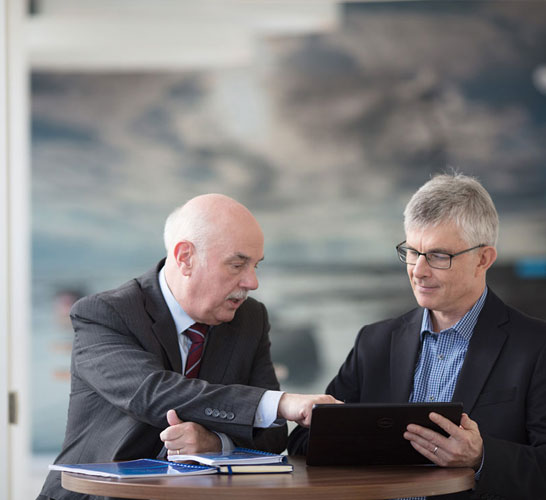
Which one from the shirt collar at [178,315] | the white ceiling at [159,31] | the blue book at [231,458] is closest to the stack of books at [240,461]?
the blue book at [231,458]

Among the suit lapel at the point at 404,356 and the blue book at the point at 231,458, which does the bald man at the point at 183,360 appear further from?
the suit lapel at the point at 404,356

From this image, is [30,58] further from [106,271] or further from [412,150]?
[412,150]

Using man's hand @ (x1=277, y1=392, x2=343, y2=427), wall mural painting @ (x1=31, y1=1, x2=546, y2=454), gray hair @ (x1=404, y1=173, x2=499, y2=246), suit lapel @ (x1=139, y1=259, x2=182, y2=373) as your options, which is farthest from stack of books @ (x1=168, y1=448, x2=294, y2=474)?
wall mural painting @ (x1=31, y1=1, x2=546, y2=454)

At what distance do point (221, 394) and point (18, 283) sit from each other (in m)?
2.00

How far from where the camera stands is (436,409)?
196 centimetres

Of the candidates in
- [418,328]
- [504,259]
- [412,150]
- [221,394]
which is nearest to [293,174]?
[412,150]

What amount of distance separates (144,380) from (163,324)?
30 centimetres

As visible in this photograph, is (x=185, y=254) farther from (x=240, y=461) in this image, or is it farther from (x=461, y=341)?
(x=461, y=341)

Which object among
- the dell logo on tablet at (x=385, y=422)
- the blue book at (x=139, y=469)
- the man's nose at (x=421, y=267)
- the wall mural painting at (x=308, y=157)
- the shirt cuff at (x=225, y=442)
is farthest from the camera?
the wall mural painting at (x=308, y=157)

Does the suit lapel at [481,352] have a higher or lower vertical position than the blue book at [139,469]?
higher

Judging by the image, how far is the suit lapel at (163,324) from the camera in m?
2.39

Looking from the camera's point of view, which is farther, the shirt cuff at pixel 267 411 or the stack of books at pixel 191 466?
the shirt cuff at pixel 267 411

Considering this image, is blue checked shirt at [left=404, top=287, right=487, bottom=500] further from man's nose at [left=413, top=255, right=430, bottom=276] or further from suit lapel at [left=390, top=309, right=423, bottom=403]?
man's nose at [left=413, top=255, right=430, bottom=276]

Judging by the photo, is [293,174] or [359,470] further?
[293,174]
